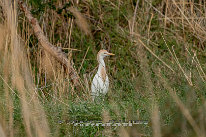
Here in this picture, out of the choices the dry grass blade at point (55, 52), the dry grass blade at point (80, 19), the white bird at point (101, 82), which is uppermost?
the dry grass blade at point (80, 19)

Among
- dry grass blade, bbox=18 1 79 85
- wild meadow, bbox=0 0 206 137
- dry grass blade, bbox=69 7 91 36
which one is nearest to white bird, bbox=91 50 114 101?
wild meadow, bbox=0 0 206 137

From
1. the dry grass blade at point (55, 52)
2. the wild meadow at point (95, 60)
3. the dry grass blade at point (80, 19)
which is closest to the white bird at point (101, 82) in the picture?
the wild meadow at point (95, 60)

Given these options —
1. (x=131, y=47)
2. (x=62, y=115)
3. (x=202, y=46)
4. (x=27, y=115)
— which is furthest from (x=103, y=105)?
(x=202, y=46)

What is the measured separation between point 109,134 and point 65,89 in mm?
1352

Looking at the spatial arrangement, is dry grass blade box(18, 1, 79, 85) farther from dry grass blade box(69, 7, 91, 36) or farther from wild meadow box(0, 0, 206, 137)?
dry grass blade box(69, 7, 91, 36)

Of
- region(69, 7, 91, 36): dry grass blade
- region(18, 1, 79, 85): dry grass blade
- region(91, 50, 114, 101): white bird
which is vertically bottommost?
region(91, 50, 114, 101): white bird

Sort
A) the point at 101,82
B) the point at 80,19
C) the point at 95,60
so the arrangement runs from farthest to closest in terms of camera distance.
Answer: the point at 95,60
the point at 80,19
the point at 101,82

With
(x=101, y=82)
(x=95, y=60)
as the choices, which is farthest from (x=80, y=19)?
(x=101, y=82)

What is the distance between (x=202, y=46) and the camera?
5.68 metres

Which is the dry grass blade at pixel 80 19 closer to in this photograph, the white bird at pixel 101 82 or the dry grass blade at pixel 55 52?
the white bird at pixel 101 82

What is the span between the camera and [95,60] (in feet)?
18.9

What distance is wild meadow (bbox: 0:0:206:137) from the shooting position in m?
3.27

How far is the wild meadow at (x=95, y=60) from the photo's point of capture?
3.27 m

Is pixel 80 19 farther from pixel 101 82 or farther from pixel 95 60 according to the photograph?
pixel 101 82
